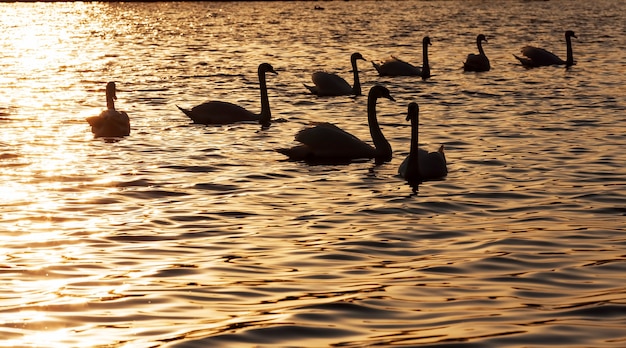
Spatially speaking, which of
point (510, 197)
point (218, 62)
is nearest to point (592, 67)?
point (218, 62)

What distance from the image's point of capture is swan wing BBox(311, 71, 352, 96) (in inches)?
1089

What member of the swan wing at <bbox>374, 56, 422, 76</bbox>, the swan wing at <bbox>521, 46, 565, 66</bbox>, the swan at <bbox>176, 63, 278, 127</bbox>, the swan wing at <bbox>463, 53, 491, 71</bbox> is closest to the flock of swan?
the swan at <bbox>176, 63, 278, 127</bbox>

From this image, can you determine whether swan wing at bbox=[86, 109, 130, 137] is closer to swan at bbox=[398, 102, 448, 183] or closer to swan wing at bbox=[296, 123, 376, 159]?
swan wing at bbox=[296, 123, 376, 159]

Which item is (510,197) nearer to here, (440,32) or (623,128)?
(623,128)

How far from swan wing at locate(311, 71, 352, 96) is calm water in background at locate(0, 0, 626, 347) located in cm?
30

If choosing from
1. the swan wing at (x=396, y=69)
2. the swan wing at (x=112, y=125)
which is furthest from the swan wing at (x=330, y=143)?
the swan wing at (x=396, y=69)

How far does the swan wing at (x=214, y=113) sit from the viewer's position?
870 inches

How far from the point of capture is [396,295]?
30.5 ft

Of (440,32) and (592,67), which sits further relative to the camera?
(440,32)

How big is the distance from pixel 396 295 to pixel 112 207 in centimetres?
510

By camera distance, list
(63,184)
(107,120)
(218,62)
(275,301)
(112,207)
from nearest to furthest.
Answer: (275,301), (112,207), (63,184), (107,120), (218,62)

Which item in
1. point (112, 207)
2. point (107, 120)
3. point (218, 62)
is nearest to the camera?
point (112, 207)

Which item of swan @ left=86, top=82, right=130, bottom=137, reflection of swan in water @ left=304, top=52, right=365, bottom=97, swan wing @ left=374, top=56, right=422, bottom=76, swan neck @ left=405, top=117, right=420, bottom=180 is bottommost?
swan wing @ left=374, top=56, right=422, bottom=76

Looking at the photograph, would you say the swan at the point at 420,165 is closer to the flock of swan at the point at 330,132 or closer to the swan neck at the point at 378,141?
the flock of swan at the point at 330,132
